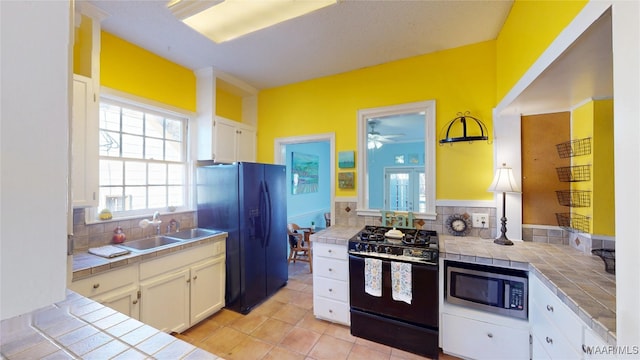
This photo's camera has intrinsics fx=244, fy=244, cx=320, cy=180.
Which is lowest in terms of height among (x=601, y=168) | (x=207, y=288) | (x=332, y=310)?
(x=332, y=310)

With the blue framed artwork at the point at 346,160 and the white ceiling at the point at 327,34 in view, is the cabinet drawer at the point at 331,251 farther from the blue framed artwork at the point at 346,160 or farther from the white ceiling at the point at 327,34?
the white ceiling at the point at 327,34

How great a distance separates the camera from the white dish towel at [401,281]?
1987 millimetres

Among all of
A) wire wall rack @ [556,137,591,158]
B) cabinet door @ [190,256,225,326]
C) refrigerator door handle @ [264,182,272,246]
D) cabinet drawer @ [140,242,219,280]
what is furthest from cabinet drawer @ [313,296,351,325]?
wire wall rack @ [556,137,591,158]

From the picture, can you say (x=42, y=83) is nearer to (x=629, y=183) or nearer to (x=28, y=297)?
(x=28, y=297)

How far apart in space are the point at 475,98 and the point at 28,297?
3036mm

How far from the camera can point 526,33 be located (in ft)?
5.37

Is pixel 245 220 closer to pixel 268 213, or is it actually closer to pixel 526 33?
pixel 268 213

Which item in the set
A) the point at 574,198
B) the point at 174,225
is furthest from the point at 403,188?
the point at 174,225

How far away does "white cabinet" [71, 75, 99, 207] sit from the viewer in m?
1.85

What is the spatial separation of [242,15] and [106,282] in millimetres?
2377

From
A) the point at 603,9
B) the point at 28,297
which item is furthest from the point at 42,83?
the point at 603,9

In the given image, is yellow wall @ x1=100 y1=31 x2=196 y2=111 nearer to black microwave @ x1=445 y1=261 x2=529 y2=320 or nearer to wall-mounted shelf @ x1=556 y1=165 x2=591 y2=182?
black microwave @ x1=445 y1=261 x2=529 y2=320

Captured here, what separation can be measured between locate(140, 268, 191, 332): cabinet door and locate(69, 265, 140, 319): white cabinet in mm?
66

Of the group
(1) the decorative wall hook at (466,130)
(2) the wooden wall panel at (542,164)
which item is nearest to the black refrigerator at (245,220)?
(1) the decorative wall hook at (466,130)
